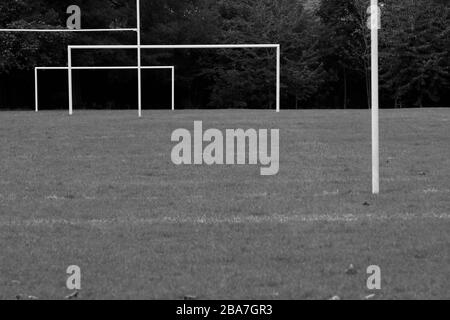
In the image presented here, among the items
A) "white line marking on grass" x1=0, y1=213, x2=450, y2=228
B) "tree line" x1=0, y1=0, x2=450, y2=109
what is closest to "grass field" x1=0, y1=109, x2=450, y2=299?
"white line marking on grass" x1=0, y1=213, x2=450, y2=228

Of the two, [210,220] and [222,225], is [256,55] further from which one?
[222,225]

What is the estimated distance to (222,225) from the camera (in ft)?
23.9

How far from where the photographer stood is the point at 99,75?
40.2 m

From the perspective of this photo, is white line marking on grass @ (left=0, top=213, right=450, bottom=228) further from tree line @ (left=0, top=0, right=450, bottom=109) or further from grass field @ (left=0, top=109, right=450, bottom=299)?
tree line @ (left=0, top=0, right=450, bottom=109)

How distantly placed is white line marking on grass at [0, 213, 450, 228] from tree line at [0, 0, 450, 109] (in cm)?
2995

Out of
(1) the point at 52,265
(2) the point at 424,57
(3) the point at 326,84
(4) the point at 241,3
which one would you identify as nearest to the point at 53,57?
(4) the point at 241,3

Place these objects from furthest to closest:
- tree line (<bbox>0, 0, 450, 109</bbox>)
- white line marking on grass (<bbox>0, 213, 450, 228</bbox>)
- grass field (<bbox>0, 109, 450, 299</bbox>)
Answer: tree line (<bbox>0, 0, 450, 109</bbox>)
white line marking on grass (<bbox>0, 213, 450, 228</bbox>)
grass field (<bbox>0, 109, 450, 299</bbox>)

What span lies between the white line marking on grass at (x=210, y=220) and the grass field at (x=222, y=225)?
0.06 feet

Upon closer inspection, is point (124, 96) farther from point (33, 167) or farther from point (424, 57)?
point (33, 167)

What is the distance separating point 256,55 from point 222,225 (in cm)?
3389

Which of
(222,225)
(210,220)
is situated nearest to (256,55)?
(210,220)

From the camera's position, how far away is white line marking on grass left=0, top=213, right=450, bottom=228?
24.2 ft

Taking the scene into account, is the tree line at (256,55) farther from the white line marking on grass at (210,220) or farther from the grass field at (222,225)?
the white line marking on grass at (210,220)
